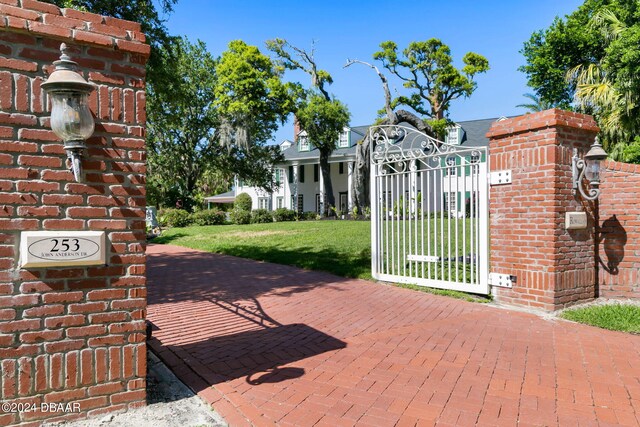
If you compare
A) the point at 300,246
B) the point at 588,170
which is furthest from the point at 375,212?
the point at 300,246

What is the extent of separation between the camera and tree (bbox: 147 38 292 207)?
26.5 metres

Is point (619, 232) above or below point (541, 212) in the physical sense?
below

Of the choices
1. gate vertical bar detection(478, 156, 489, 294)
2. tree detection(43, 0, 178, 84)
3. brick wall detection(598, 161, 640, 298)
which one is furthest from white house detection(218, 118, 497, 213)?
brick wall detection(598, 161, 640, 298)

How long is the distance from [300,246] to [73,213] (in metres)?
10.1

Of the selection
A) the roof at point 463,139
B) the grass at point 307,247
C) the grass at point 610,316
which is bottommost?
the grass at point 610,316

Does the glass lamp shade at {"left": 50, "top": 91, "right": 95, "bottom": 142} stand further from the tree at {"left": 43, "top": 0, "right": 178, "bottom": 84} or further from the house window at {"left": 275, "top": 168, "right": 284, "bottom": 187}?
the house window at {"left": 275, "top": 168, "right": 284, "bottom": 187}

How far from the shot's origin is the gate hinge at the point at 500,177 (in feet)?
19.6

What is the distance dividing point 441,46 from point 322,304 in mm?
22625

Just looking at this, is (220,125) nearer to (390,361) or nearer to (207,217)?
(207,217)

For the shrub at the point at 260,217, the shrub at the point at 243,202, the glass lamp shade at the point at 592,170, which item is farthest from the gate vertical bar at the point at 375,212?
the shrub at the point at 243,202

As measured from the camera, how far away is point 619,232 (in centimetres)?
588

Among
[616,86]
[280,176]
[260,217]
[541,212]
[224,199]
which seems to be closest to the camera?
[541,212]

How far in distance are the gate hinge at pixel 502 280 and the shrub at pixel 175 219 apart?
21.4m

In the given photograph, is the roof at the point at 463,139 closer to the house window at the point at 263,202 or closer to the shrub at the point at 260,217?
the house window at the point at 263,202
